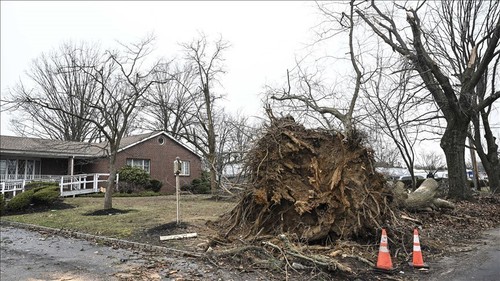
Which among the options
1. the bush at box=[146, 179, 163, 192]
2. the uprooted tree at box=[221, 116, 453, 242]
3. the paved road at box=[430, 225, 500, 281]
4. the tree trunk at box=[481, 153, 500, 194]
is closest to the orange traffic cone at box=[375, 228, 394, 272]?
the paved road at box=[430, 225, 500, 281]

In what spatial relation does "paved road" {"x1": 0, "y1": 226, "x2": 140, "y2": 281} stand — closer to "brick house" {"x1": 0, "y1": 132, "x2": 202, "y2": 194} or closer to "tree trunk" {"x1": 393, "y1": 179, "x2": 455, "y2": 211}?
"tree trunk" {"x1": 393, "y1": 179, "x2": 455, "y2": 211}

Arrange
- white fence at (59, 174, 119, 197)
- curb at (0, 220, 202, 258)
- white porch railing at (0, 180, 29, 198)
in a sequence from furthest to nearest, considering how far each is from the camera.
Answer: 1. white fence at (59, 174, 119, 197)
2. white porch railing at (0, 180, 29, 198)
3. curb at (0, 220, 202, 258)

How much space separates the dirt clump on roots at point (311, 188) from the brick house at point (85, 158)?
53.2 ft

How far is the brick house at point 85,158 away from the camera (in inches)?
1003

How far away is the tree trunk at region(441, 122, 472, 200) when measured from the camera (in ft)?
53.5

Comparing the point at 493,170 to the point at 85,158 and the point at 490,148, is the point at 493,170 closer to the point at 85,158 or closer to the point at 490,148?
the point at 490,148

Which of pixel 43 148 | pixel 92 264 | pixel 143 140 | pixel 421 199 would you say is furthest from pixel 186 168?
pixel 92 264

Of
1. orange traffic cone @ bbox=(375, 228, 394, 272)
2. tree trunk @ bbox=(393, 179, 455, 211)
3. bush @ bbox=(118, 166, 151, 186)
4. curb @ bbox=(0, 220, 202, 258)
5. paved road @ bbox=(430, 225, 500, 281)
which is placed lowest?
paved road @ bbox=(430, 225, 500, 281)

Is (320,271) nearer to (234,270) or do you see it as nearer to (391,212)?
(234,270)

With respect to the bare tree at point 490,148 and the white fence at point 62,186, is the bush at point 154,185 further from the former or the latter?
the bare tree at point 490,148

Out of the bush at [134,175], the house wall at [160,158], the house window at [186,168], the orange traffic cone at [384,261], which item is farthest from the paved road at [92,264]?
the house window at [186,168]

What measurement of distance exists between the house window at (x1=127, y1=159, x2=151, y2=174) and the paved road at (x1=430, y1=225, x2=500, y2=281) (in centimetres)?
2599

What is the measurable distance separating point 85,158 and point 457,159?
25.4m

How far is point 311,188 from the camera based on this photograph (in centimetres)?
832
